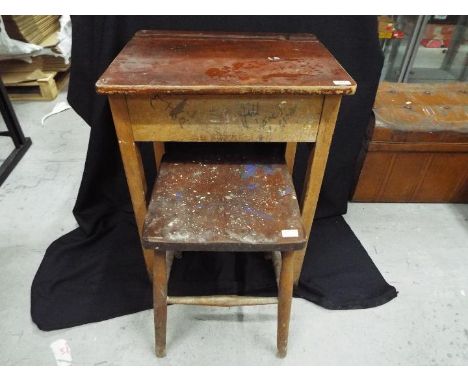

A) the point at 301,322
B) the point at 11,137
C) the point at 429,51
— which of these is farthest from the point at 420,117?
the point at 429,51

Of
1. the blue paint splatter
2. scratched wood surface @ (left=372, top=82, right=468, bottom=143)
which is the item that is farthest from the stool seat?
scratched wood surface @ (left=372, top=82, right=468, bottom=143)

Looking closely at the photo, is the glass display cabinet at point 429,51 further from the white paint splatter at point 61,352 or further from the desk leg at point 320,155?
the white paint splatter at point 61,352

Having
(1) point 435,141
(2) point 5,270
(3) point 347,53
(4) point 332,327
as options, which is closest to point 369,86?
(3) point 347,53

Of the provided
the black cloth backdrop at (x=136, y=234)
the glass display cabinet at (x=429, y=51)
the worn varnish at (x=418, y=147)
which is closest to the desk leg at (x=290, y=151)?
the black cloth backdrop at (x=136, y=234)

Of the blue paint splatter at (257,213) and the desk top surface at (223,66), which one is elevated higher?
the desk top surface at (223,66)

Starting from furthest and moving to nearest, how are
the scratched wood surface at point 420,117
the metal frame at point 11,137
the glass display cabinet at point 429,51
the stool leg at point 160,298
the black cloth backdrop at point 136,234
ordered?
the glass display cabinet at point 429,51, the metal frame at point 11,137, the scratched wood surface at point 420,117, the black cloth backdrop at point 136,234, the stool leg at point 160,298

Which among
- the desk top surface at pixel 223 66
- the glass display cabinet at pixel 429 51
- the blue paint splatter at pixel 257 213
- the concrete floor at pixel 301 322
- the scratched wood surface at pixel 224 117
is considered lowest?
the concrete floor at pixel 301 322

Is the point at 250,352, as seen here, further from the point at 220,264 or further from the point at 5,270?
the point at 5,270

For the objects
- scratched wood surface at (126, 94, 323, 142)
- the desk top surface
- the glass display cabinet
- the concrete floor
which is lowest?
the concrete floor

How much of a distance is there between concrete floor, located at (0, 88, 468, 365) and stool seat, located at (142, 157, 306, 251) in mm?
491

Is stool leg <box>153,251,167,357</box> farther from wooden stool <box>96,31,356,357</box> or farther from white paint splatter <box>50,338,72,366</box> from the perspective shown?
white paint splatter <box>50,338,72,366</box>

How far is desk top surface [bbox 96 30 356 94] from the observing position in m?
0.76

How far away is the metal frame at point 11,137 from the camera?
1855 mm

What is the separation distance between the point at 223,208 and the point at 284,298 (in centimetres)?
33
